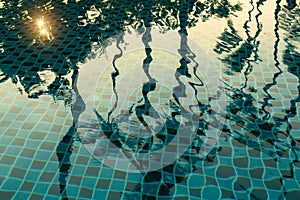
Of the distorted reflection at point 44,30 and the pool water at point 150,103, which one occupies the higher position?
the distorted reflection at point 44,30

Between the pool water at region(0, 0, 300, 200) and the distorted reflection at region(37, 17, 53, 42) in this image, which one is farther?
Result: the distorted reflection at region(37, 17, 53, 42)

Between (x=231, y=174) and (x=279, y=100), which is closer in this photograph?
(x=231, y=174)

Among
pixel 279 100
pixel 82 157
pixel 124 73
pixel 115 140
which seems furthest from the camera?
pixel 124 73

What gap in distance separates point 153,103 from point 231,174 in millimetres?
1241

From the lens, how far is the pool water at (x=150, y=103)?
264 centimetres

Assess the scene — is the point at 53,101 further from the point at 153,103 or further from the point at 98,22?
the point at 98,22

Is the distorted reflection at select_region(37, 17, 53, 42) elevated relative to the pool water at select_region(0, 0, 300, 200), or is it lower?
elevated

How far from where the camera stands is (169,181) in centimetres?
262

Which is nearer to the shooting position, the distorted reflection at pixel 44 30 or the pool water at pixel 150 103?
the pool water at pixel 150 103

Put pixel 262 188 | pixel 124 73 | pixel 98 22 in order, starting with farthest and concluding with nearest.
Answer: pixel 98 22
pixel 124 73
pixel 262 188

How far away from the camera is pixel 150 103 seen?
350 cm

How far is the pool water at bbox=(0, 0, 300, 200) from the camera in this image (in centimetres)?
264

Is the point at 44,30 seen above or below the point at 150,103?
above

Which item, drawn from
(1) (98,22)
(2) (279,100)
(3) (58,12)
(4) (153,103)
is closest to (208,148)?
(4) (153,103)
